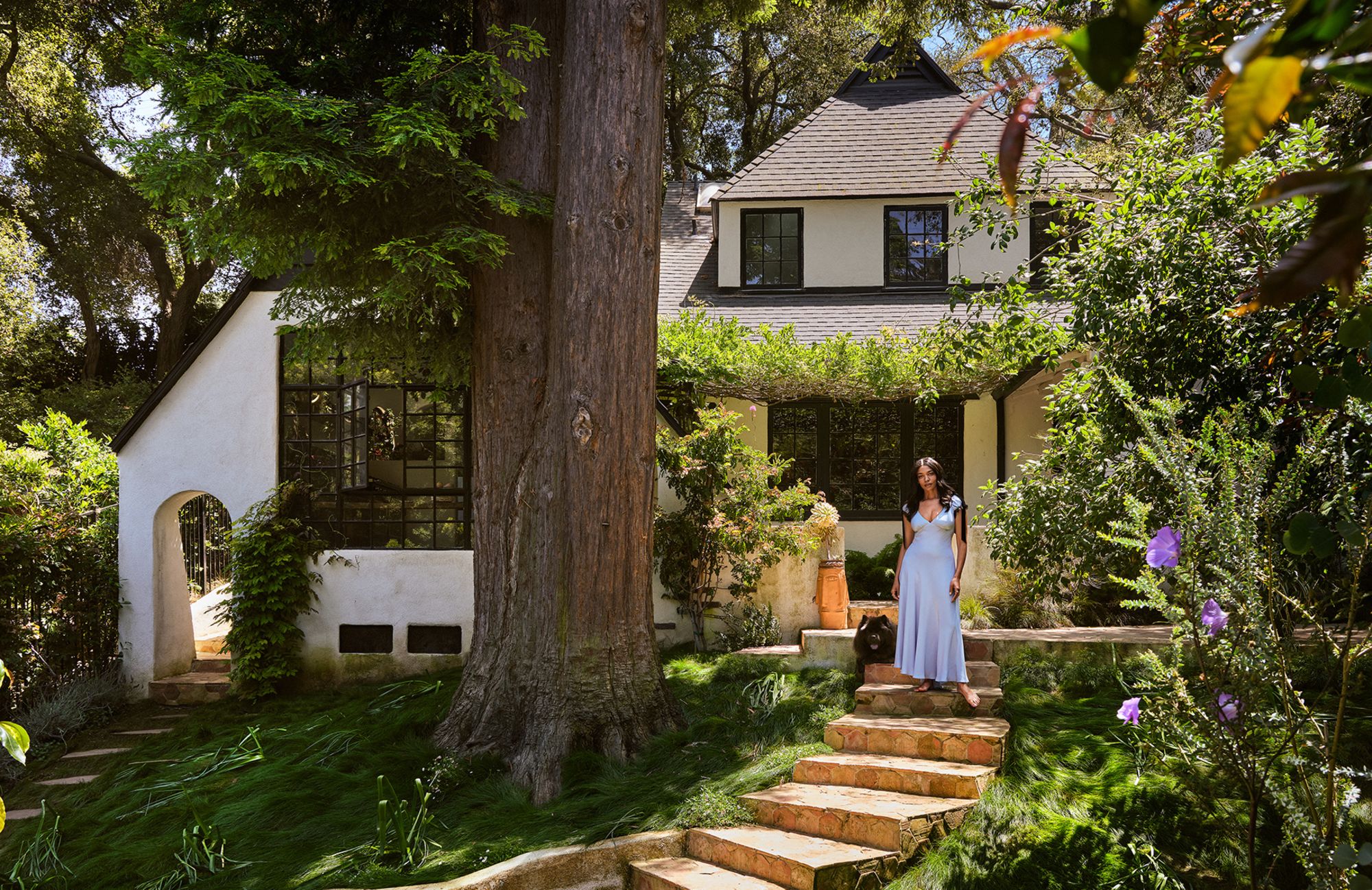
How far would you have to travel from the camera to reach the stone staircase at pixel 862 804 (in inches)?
216

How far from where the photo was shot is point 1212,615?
3887 millimetres

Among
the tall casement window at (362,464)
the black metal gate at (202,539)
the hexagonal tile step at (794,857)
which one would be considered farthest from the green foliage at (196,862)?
the black metal gate at (202,539)

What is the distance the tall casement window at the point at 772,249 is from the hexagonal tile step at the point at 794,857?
10.1 metres

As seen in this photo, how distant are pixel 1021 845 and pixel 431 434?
8368 mm

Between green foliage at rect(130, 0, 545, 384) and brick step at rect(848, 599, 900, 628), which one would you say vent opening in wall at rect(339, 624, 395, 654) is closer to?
green foliage at rect(130, 0, 545, 384)

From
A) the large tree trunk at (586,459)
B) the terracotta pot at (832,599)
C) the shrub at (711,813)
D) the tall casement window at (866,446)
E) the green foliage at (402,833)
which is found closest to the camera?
the green foliage at (402,833)

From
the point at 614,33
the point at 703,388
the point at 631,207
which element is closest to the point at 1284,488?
the point at 631,207

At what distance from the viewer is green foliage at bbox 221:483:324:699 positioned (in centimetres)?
1046

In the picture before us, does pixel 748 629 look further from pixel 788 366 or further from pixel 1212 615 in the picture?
pixel 1212 615

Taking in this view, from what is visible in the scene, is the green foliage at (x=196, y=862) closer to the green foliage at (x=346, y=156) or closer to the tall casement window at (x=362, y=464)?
the green foliage at (x=346, y=156)

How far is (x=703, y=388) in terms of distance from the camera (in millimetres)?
11781

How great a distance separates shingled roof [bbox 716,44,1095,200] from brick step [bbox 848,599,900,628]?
20.0 ft

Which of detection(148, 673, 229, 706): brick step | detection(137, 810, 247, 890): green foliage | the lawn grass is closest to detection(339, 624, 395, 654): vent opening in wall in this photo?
detection(148, 673, 229, 706): brick step

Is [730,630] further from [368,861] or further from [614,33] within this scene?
[614,33]
